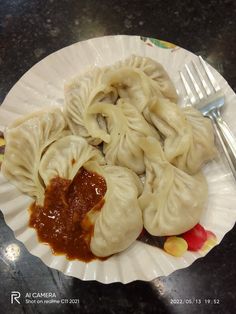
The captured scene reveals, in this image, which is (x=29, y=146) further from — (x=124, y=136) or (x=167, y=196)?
(x=167, y=196)

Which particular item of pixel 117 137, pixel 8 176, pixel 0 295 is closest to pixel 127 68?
pixel 117 137

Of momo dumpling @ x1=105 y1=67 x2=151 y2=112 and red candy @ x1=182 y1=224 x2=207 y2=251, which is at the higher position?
momo dumpling @ x1=105 y1=67 x2=151 y2=112

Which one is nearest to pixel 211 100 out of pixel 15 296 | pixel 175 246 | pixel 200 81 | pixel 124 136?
pixel 200 81

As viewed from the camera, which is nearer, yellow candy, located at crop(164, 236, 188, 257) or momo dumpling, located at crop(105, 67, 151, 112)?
yellow candy, located at crop(164, 236, 188, 257)

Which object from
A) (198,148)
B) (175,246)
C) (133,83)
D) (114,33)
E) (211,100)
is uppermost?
(114,33)

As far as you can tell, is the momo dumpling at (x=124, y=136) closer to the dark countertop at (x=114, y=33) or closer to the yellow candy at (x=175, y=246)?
the yellow candy at (x=175, y=246)

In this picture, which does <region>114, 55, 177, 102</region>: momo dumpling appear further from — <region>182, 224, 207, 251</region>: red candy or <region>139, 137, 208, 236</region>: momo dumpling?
<region>182, 224, 207, 251</region>: red candy

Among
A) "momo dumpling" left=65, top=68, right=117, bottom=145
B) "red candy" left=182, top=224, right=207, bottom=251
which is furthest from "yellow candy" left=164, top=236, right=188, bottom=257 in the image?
"momo dumpling" left=65, top=68, right=117, bottom=145
